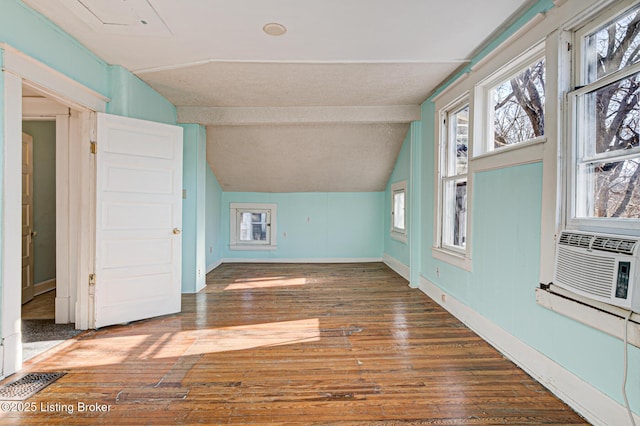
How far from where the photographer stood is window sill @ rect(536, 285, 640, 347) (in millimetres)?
1507

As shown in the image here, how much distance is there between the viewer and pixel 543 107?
2.28m

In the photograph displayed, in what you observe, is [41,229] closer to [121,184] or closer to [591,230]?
[121,184]

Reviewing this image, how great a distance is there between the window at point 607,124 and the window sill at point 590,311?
43 cm

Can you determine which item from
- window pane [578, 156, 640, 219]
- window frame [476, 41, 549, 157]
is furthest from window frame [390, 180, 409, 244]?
window pane [578, 156, 640, 219]

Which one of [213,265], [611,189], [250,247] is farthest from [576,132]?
[250,247]

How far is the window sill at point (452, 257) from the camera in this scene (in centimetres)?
311

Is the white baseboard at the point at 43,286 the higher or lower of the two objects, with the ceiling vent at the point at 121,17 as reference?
lower

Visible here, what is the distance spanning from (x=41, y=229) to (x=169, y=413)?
156 inches

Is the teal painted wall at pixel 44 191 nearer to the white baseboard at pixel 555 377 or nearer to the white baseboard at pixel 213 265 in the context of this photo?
the white baseboard at pixel 213 265

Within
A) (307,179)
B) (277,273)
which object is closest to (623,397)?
(277,273)

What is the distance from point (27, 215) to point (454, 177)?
5143 millimetres

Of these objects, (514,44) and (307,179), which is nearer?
(514,44)

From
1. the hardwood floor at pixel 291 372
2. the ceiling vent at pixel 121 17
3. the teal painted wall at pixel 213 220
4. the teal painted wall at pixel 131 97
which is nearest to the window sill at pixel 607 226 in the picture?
the hardwood floor at pixel 291 372

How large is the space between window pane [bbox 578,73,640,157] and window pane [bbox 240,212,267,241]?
214 inches
